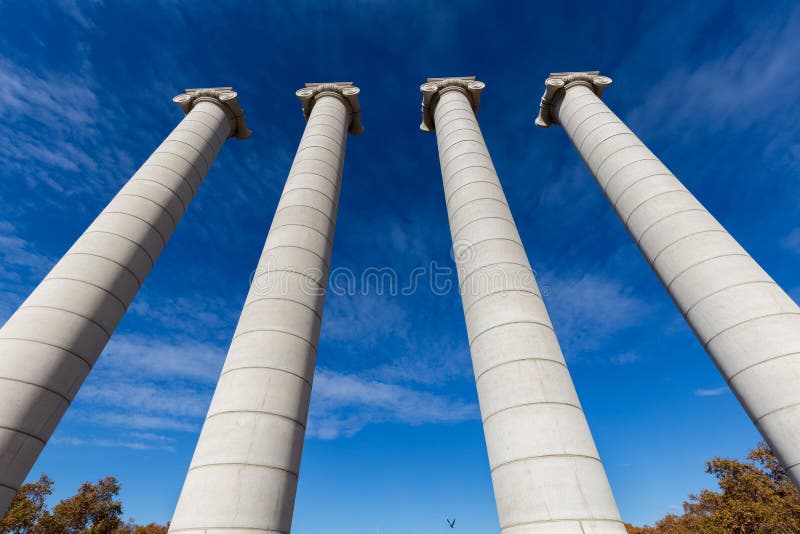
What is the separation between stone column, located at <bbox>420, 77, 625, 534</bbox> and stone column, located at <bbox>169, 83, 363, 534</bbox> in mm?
7925

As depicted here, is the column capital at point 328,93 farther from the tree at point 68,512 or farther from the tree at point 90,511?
the tree at point 90,511

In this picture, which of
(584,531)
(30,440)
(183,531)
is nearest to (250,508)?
(183,531)

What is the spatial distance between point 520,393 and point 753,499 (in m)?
71.5

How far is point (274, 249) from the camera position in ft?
77.6

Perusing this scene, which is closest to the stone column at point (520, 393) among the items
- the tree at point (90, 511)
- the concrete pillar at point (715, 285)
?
the concrete pillar at point (715, 285)

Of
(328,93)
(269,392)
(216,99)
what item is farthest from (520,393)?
(216,99)

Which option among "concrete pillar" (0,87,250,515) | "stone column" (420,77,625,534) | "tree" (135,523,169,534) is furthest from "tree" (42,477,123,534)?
"stone column" (420,77,625,534)

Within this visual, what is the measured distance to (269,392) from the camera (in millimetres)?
17203

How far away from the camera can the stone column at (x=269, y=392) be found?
567 inches

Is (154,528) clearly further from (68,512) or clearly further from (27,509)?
(27,509)

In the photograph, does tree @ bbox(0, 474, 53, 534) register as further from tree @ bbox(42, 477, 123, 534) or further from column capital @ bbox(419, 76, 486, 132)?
column capital @ bbox(419, 76, 486, 132)

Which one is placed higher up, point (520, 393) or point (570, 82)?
point (570, 82)

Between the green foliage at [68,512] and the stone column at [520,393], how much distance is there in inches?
2718

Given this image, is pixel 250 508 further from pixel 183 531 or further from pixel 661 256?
pixel 661 256
